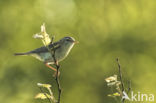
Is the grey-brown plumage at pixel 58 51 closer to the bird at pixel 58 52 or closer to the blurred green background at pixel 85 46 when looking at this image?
the bird at pixel 58 52

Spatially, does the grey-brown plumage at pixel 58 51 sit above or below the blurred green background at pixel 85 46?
below

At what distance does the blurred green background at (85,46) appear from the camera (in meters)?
10.3

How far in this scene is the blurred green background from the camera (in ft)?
33.9

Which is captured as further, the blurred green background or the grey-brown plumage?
the blurred green background

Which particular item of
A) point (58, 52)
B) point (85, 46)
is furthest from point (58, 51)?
point (85, 46)

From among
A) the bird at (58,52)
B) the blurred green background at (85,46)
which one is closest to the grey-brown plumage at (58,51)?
the bird at (58,52)

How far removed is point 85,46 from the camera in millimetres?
11156

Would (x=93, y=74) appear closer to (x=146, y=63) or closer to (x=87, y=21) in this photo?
(x=146, y=63)

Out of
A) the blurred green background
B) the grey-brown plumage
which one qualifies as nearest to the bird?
the grey-brown plumage

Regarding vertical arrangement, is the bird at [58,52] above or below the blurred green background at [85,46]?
below

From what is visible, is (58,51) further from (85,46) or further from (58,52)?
(85,46)

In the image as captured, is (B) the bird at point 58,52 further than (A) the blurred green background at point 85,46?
No

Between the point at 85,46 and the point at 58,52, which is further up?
the point at 85,46

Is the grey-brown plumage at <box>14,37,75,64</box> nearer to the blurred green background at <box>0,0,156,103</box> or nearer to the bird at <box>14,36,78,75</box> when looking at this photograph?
the bird at <box>14,36,78,75</box>
